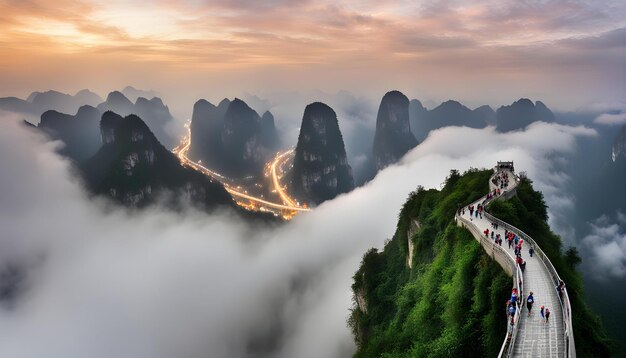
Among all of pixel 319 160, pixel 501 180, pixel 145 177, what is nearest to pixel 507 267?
pixel 501 180

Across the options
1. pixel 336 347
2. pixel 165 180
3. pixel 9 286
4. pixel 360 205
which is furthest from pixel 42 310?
pixel 360 205

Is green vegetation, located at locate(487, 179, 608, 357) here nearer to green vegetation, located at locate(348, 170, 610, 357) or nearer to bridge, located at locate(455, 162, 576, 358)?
green vegetation, located at locate(348, 170, 610, 357)

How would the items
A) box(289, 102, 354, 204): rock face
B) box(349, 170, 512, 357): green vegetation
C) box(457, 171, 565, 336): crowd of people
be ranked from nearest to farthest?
box(457, 171, 565, 336): crowd of people, box(349, 170, 512, 357): green vegetation, box(289, 102, 354, 204): rock face

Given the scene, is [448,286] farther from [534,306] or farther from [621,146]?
[621,146]

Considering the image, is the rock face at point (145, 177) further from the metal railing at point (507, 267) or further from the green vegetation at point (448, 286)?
the metal railing at point (507, 267)

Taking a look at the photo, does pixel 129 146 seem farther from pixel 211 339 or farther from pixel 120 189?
pixel 211 339

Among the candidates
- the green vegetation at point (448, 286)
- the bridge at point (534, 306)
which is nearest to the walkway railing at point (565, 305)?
the bridge at point (534, 306)

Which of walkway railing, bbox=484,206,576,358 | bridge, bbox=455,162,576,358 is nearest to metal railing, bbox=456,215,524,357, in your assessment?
bridge, bbox=455,162,576,358
